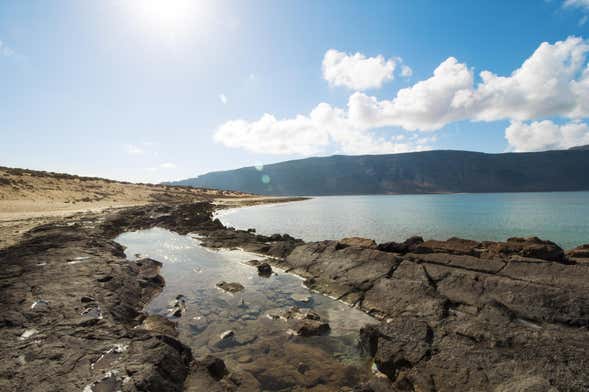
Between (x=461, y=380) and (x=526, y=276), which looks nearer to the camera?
(x=461, y=380)

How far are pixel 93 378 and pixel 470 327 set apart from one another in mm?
9960

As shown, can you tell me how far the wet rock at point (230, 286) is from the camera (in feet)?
47.7

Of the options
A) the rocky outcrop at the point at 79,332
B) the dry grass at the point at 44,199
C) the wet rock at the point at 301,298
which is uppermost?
the dry grass at the point at 44,199

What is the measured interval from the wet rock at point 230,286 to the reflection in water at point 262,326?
31 cm

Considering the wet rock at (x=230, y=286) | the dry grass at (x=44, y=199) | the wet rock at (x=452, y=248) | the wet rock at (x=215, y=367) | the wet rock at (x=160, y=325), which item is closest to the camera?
the wet rock at (x=215, y=367)

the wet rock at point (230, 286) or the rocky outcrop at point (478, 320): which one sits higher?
the rocky outcrop at point (478, 320)

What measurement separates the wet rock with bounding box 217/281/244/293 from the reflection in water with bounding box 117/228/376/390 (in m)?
0.31

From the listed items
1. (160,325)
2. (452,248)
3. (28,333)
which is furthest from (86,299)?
(452,248)

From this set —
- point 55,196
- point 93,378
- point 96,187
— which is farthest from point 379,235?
point 96,187

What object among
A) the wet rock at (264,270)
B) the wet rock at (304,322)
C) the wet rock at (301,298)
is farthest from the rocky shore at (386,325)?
the wet rock at (264,270)

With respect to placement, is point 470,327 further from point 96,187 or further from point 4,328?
point 96,187

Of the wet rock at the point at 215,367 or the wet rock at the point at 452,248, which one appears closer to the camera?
the wet rock at the point at 215,367

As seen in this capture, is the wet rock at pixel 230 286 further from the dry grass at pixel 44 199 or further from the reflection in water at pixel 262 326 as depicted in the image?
the dry grass at pixel 44 199

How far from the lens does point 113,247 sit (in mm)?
19703
